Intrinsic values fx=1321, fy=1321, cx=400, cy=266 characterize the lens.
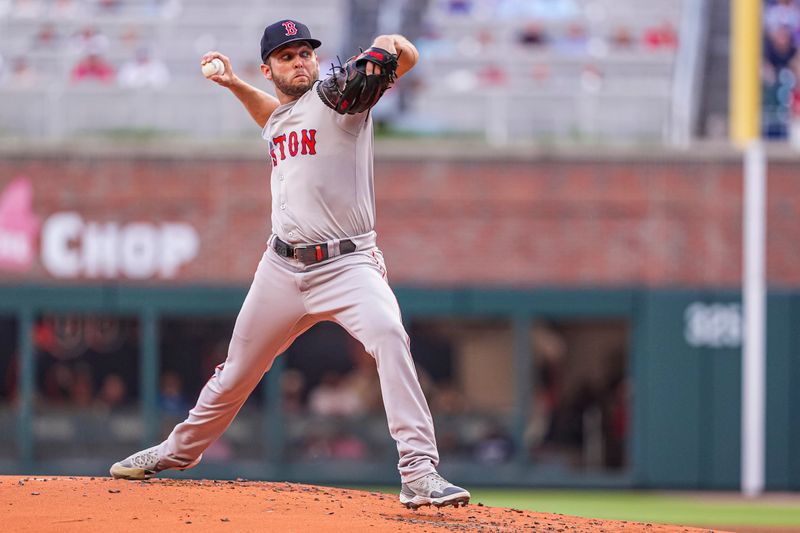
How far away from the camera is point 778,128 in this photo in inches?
624

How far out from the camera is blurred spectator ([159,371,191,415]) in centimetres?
1588

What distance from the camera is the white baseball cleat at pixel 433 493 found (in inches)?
217

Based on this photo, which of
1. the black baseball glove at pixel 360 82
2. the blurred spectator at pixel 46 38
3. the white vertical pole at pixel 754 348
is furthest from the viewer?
the blurred spectator at pixel 46 38

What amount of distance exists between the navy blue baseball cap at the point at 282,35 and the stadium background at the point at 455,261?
9.86m

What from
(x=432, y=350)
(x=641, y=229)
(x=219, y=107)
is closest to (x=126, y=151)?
(x=219, y=107)

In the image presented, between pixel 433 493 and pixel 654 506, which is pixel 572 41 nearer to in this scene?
pixel 654 506

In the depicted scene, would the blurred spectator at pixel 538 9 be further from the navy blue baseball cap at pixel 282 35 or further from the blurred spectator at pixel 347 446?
the navy blue baseball cap at pixel 282 35

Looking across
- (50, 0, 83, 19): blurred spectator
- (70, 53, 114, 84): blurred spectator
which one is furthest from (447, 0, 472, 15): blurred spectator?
(50, 0, 83, 19): blurred spectator

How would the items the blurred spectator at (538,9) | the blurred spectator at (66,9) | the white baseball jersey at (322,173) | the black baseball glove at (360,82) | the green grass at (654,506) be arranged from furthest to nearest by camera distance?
the blurred spectator at (66,9) < the blurred spectator at (538,9) < the green grass at (654,506) < the white baseball jersey at (322,173) < the black baseball glove at (360,82)

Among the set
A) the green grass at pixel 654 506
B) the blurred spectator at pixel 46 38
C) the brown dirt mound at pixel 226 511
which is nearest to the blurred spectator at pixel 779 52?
the green grass at pixel 654 506

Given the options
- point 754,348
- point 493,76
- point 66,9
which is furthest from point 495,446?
point 66,9

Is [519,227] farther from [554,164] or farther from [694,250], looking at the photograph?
[694,250]

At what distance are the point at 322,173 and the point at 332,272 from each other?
0.42m

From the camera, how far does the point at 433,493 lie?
5.54 metres
